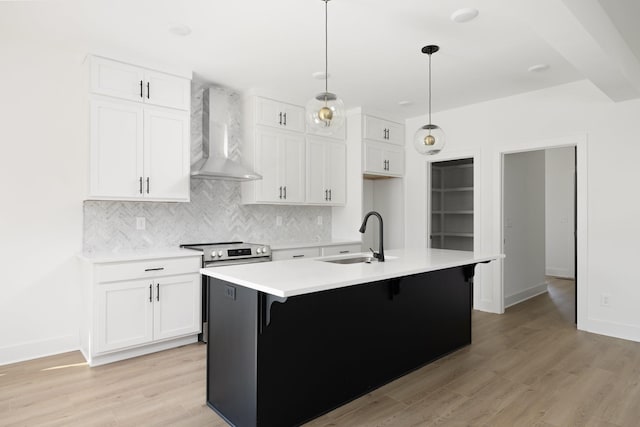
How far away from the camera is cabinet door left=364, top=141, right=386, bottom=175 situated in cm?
526

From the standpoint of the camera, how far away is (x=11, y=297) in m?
3.25

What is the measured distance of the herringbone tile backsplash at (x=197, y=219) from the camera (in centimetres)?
369

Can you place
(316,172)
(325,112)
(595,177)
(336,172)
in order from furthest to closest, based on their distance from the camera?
1. (336,172)
2. (316,172)
3. (595,177)
4. (325,112)

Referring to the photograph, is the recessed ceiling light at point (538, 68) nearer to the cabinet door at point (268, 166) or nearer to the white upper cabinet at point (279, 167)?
the white upper cabinet at point (279, 167)

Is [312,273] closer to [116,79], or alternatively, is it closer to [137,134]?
[137,134]

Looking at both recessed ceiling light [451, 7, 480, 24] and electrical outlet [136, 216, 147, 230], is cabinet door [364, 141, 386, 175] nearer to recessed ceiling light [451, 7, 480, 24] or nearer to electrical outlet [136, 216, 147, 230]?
recessed ceiling light [451, 7, 480, 24]

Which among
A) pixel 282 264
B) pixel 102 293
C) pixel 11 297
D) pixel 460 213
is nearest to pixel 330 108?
pixel 282 264

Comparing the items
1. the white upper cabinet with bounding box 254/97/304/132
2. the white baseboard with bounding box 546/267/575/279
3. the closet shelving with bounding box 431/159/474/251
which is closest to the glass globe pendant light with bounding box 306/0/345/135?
the white upper cabinet with bounding box 254/97/304/132

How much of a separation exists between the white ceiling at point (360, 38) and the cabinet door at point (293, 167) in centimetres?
73

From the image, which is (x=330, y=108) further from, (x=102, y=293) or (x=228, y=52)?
(x=102, y=293)

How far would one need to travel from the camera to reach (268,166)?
454 cm

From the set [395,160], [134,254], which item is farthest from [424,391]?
[395,160]

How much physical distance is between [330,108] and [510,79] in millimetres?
2569

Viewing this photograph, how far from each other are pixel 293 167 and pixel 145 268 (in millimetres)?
2141
